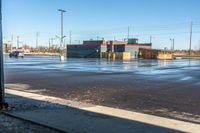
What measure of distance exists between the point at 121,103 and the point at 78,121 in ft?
10.1

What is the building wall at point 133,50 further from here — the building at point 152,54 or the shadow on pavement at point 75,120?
the shadow on pavement at point 75,120

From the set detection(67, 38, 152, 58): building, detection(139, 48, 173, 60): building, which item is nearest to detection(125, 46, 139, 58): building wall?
detection(67, 38, 152, 58): building

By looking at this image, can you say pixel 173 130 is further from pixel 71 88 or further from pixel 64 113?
pixel 71 88

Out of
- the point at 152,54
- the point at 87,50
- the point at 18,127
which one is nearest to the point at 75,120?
the point at 18,127

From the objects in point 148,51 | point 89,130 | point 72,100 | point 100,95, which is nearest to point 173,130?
point 89,130

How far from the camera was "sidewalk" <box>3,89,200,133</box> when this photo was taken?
760 cm

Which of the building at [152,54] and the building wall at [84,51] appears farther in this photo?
the building wall at [84,51]

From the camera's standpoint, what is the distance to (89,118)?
28.5ft

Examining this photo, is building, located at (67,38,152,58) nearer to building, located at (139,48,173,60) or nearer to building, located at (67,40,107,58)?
building, located at (67,40,107,58)

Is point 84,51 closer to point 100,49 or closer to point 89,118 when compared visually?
point 100,49

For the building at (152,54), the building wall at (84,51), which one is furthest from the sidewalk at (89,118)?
the building wall at (84,51)

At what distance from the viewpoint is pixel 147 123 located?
816 cm

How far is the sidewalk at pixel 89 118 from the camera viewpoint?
24.9ft

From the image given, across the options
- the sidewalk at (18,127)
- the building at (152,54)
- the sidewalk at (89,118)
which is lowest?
the sidewalk at (18,127)
